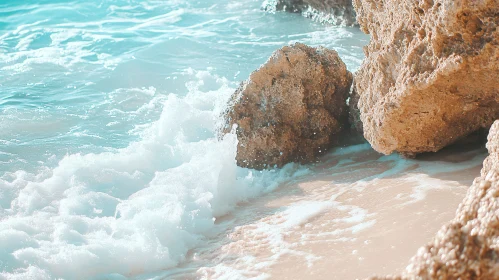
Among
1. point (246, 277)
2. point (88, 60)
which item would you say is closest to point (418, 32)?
point (246, 277)

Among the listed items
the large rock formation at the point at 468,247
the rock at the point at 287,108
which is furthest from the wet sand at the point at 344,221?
the large rock formation at the point at 468,247

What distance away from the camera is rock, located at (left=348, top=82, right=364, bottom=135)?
554cm

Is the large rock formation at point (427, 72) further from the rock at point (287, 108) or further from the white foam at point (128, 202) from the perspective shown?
the white foam at point (128, 202)

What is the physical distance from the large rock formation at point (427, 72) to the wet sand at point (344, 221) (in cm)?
29

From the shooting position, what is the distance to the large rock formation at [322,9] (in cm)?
1181

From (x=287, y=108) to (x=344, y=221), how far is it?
189 cm

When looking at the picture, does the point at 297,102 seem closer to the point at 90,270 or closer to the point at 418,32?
the point at 418,32

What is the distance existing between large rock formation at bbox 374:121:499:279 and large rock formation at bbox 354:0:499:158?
177 cm

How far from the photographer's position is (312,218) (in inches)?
160

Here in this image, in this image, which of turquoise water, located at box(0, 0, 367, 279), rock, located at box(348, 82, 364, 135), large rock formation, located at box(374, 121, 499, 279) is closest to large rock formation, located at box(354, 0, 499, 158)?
rock, located at box(348, 82, 364, 135)

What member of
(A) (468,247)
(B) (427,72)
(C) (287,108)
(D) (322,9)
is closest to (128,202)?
(C) (287,108)

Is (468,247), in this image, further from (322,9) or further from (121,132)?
(322,9)

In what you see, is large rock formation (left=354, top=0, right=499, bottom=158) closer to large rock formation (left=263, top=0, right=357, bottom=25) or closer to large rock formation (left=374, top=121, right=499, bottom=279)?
large rock formation (left=374, top=121, right=499, bottom=279)

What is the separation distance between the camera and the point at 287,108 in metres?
5.51
